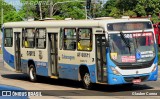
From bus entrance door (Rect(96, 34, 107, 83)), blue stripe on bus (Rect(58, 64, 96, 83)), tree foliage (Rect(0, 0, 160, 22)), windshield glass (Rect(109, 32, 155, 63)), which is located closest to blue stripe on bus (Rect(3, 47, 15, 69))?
blue stripe on bus (Rect(58, 64, 96, 83))

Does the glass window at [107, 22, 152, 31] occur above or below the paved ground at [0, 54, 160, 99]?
above

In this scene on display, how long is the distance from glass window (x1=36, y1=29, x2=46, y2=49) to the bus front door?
0.48m

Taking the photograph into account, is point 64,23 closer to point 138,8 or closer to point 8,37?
point 8,37

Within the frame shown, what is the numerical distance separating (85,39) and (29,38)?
4.87 metres

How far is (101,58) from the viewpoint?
17.5 metres

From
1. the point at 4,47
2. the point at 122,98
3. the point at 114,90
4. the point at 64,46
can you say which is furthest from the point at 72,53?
the point at 4,47

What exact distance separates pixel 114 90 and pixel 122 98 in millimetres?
2782

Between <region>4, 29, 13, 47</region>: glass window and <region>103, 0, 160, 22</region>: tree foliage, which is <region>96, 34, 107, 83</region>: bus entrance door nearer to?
<region>4, 29, 13, 47</region>: glass window

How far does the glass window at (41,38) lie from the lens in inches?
842

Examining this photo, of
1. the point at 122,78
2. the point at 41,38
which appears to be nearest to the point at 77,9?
the point at 41,38

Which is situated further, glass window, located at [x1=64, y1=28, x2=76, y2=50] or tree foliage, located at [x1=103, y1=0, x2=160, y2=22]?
tree foliage, located at [x1=103, y1=0, x2=160, y2=22]

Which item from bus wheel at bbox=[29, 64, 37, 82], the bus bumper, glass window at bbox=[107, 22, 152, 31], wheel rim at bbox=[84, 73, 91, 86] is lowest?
bus wheel at bbox=[29, 64, 37, 82]

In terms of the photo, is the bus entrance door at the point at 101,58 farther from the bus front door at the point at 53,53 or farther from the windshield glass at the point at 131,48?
the bus front door at the point at 53,53

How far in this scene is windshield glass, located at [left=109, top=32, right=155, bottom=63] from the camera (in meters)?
17.2
